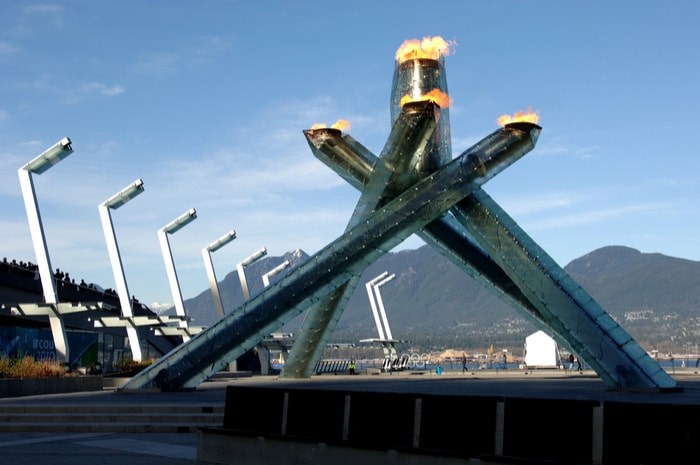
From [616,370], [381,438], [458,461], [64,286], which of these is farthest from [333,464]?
[64,286]

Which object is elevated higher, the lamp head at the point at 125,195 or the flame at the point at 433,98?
the flame at the point at 433,98

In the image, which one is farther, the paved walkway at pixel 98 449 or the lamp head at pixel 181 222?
the lamp head at pixel 181 222

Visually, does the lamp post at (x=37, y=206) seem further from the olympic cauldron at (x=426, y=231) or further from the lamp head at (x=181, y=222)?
the lamp head at (x=181, y=222)

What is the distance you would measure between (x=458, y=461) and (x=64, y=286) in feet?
162

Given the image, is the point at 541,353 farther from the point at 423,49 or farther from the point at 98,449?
the point at 98,449

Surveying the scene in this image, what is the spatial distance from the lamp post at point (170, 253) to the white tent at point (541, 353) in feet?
101

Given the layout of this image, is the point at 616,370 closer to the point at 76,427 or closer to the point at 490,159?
the point at 490,159

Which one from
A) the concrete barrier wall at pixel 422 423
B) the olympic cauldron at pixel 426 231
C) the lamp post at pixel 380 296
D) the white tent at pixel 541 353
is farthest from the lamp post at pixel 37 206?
the lamp post at pixel 380 296

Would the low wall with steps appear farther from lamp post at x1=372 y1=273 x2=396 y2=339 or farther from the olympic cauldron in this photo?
lamp post at x1=372 y1=273 x2=396 y2=339

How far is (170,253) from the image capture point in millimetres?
56625

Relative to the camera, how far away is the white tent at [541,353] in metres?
73.9

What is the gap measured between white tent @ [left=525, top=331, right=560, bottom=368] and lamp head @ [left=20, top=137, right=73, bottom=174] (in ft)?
157

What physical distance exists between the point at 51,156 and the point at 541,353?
1949 inches

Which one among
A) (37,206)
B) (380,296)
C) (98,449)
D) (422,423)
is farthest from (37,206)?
(380,296)
